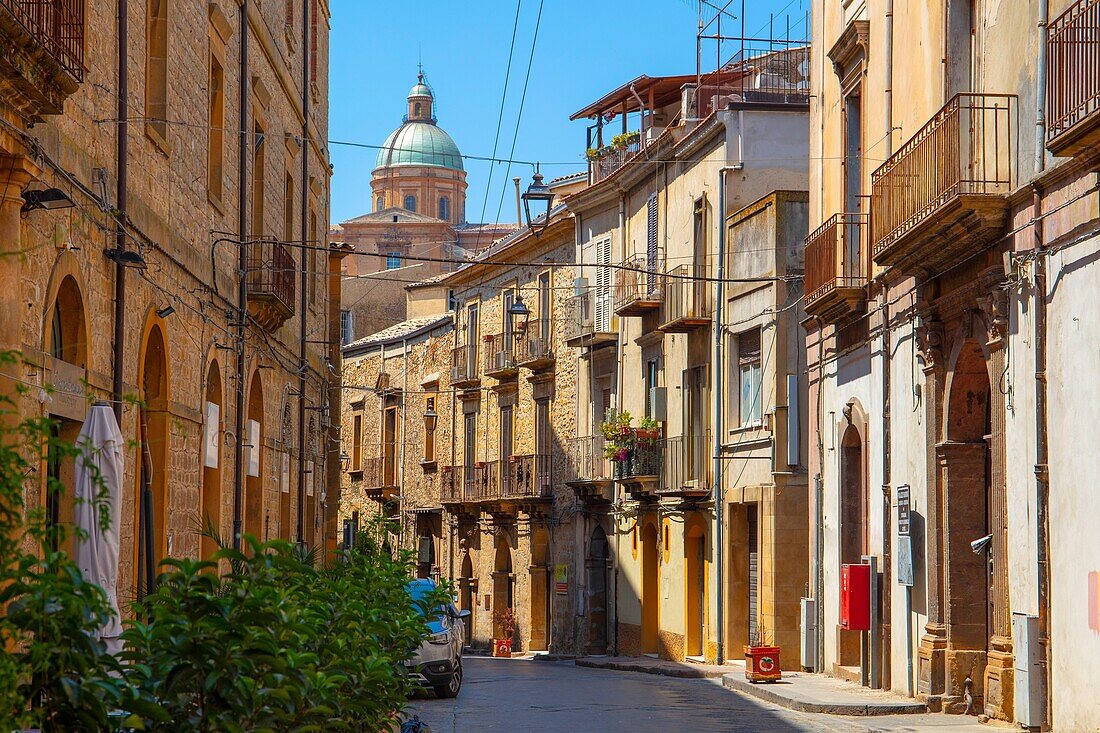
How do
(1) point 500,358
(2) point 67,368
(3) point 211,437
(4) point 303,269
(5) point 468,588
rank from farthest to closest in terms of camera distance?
(5) point 468,588
(1) point 500,358
(4) point 303,269
(3) point 211,437
(2) point 67,368

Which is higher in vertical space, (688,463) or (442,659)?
(688,463)

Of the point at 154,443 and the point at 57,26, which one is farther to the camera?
the point at 154,443

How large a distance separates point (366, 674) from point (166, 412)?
692 cm

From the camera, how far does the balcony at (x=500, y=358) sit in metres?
42.4

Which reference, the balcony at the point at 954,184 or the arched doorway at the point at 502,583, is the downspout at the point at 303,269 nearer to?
the balcony at the point at 954,184

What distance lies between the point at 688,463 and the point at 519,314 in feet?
41.7

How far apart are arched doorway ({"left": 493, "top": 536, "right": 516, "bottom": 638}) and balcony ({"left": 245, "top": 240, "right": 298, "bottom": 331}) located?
73.8 ft

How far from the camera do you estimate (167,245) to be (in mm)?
15195

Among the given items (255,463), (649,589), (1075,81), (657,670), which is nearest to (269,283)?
(255,463)

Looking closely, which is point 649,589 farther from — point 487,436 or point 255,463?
point 255,463

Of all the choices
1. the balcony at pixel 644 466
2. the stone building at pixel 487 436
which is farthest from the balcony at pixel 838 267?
the stone building at pixel 487 436

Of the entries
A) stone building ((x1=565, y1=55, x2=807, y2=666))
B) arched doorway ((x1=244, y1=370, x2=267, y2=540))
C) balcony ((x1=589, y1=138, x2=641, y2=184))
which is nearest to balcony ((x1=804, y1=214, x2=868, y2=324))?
stone building ((x1=565, y1=55, x2=807, y2=666))

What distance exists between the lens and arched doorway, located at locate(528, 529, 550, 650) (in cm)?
4075

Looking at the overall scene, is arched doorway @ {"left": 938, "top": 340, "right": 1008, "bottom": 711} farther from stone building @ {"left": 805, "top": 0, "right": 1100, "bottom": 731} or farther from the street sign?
the street sign
